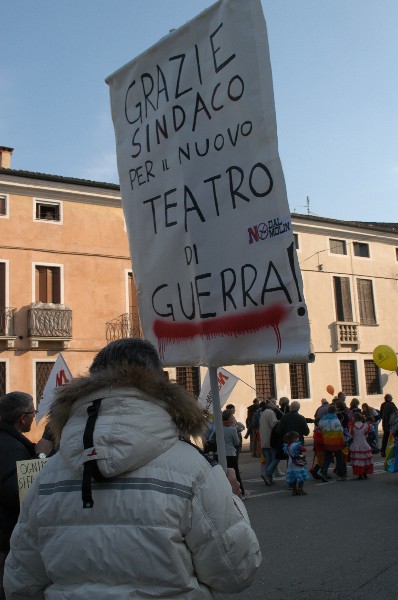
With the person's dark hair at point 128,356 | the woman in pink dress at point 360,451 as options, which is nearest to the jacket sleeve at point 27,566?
the person's dark hair at point 128,356

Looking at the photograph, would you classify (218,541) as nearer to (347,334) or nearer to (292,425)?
(292,425)

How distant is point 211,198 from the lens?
3.58m

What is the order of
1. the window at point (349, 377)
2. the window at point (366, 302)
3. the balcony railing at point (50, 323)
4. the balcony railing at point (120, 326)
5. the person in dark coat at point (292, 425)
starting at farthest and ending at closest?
the window at point (366, 302) → the window at point (349, 377) → the balcony railing at point (120, 326) → the balcony railing at point (50, 323) → the person in dark coat at point (292, 425)

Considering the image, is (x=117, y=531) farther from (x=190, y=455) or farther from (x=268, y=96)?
(x=268, y=96)

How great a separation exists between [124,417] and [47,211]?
25.2 m

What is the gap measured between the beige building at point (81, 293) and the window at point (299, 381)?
0.16 ft

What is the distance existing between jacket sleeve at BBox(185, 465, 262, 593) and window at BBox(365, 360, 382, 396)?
33073mm

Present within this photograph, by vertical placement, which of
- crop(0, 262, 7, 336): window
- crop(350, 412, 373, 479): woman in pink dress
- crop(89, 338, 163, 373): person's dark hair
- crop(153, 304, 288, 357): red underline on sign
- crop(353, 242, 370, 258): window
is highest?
crop(353, 242, 370, 258): window

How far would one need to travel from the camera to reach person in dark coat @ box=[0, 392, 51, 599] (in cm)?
369

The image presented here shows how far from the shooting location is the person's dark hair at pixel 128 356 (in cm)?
230

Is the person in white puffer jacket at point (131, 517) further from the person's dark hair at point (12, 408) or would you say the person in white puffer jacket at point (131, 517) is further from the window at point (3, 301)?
the window at point (3, 301)

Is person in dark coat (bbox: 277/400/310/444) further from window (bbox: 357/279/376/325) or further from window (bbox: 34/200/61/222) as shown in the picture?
window (bbox: 357/279/376/325)

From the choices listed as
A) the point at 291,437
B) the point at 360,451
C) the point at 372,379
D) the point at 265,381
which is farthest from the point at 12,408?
the point at 372,379

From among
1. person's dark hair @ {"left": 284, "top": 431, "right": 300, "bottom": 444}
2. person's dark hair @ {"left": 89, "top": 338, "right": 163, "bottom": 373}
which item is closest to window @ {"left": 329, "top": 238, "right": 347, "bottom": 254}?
person's dark hair @ {"left": 284, "top": 431, "right": 300, "bottom": 444}
